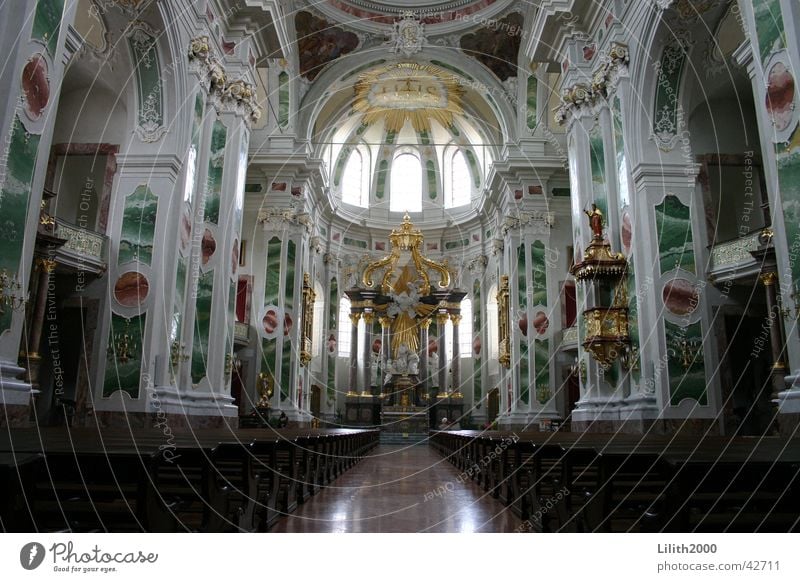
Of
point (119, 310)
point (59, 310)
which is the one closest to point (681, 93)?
point (119, 310)

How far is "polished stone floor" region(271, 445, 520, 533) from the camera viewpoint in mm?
4199

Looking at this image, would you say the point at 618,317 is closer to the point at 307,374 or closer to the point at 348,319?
the point at 307,374

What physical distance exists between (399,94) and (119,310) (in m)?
15.2

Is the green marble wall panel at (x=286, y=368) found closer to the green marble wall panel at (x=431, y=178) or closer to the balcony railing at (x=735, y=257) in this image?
the green marble wall panel at (x=431, y=178)

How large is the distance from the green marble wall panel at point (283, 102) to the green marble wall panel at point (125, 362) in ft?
36.5

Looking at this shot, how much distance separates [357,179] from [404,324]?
6.37 metres

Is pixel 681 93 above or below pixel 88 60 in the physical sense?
below

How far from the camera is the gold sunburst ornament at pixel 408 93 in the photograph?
67.9ft

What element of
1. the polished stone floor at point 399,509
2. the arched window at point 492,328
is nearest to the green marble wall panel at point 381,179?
the arched window at point 492,328

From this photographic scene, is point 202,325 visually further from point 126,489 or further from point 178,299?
point 126,489

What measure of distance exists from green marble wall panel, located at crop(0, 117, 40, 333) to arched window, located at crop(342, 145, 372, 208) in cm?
2038

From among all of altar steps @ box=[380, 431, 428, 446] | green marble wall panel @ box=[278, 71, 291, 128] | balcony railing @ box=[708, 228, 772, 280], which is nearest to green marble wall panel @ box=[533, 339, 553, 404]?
altar steps @ box=[380, 431, 428, 446]

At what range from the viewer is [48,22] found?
19.5ft

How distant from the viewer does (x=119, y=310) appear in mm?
9414
